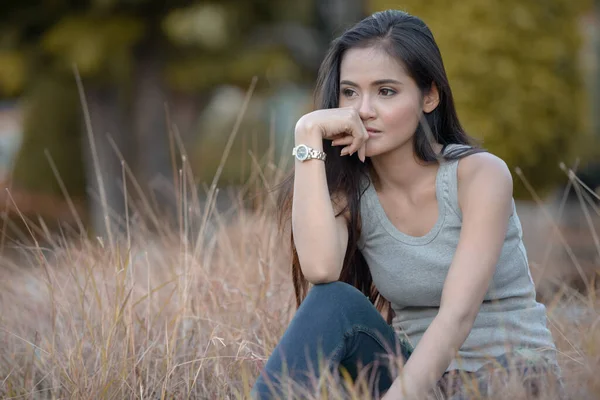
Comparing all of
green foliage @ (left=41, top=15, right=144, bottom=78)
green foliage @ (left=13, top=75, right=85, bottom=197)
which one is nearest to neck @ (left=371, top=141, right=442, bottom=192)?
green foliage @ (left=41, top=15, right=144, bottom=78)

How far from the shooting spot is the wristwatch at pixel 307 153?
259 centimetres

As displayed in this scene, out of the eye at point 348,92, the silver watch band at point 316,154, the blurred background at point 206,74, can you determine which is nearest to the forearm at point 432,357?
the silver watch band at point 316,154

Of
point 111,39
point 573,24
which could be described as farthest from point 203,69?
point 573,24

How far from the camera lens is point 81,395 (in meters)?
2.53

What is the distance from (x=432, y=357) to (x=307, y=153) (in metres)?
0.75

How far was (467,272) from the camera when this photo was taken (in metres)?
2.27

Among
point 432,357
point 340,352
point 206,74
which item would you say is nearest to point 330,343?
point 340,352

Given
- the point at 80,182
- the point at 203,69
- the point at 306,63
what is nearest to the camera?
the point at 203,69

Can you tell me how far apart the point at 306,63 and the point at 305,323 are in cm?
841

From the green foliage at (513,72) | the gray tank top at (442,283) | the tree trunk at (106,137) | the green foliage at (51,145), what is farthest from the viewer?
the green foliage at (51,145)

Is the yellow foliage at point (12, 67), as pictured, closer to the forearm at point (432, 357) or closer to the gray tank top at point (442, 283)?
the gray tank top at point (442, 283)

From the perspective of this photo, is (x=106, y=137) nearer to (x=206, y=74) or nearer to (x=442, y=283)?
(x=206, y=74)

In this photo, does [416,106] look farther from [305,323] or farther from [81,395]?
[81,395]

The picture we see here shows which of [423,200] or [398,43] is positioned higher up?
[398,43]
